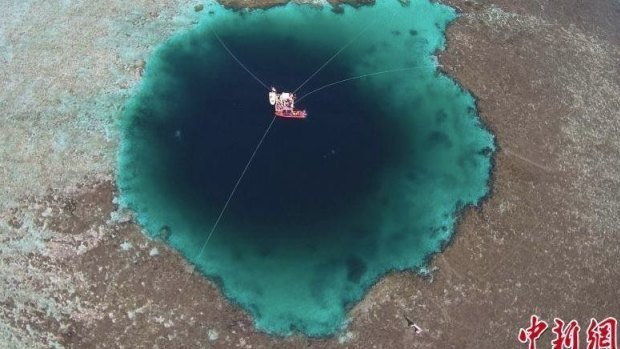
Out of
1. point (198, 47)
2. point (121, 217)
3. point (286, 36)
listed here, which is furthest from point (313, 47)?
point (121, 217)

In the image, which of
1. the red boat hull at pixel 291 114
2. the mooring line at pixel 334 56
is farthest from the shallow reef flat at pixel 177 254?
the red boat hull at pixel 291 114

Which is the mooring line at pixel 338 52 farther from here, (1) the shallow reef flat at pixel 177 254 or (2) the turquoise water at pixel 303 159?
(1) the shallow reef flat at pixel 177 254

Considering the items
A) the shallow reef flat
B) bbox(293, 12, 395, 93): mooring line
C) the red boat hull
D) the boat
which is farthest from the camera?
bbox(293, 12, 395, 93): mooring line

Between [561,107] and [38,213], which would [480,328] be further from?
[38,213]

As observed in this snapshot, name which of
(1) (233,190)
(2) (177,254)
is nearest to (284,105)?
(1) (233,190)

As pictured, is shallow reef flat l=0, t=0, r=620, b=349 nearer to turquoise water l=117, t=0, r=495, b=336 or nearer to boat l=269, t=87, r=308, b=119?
turquoise water l=117, t=0, r=495, b=336

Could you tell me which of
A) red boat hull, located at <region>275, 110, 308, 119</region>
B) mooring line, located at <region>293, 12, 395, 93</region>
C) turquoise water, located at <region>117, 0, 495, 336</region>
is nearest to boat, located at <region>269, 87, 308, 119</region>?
red boat hull, located at <region>275, 110, 308, 119</region>

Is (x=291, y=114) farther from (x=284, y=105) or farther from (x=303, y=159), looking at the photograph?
(x=303, y=159)
